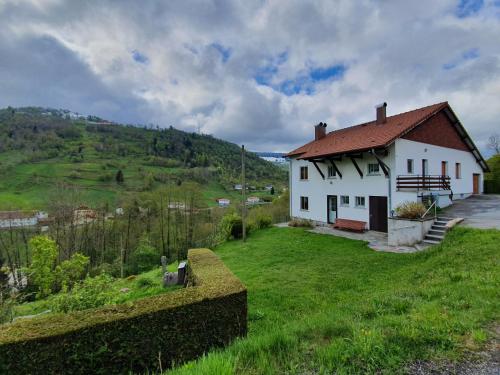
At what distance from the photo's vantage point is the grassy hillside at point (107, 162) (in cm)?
4167

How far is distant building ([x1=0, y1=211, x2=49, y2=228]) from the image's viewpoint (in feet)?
82.1

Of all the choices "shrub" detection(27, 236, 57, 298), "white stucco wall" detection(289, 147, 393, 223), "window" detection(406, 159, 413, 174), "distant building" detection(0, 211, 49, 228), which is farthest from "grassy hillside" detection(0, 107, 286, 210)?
"window" detection(406, 159, 413, 174)

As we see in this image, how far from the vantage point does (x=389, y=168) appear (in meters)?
14.0

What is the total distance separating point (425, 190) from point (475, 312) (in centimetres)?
1216

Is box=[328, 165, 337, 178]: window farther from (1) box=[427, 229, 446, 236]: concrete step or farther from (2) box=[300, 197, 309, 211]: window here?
(1) box=[427, 229, 446, 236]: concrete step

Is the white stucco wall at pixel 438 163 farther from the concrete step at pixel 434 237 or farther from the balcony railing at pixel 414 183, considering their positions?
the concrete step at pixel 434 237

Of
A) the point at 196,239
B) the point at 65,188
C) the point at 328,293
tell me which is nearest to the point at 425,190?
the point at 328,293

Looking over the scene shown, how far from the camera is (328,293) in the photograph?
6496mm

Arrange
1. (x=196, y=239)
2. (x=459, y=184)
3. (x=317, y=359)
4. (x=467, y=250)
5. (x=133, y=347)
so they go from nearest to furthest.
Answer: (x=317, y=359) → (x=133, y=347) → (x=467, y=250) → (x=459, y=184) → (x=196, y=239)

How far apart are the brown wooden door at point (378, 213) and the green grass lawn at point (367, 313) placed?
193 inches

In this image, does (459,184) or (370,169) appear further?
(459,184)

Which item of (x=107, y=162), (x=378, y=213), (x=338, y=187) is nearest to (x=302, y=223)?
(x=338, y=187)

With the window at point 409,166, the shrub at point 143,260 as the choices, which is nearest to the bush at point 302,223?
the window at point 409,166

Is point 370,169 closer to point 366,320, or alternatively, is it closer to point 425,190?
point 425,190
